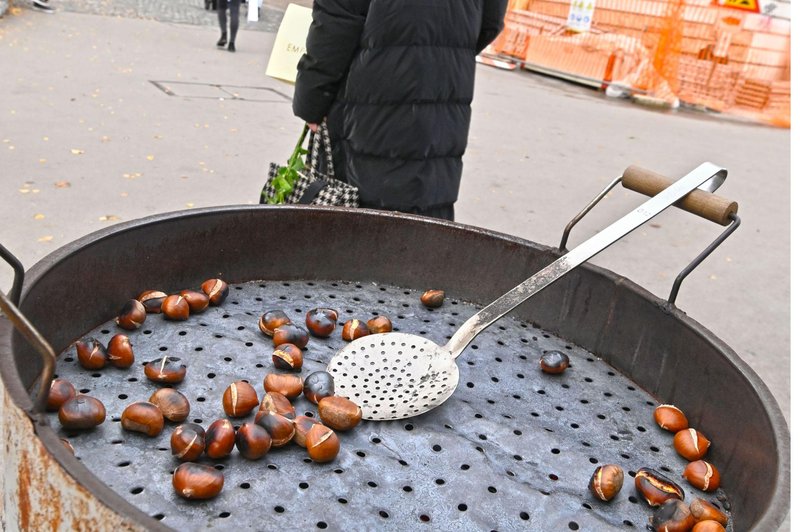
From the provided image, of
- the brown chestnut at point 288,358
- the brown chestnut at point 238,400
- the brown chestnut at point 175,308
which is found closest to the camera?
the brown chestnut at point 238,400

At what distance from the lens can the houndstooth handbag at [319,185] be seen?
2426 millimetres

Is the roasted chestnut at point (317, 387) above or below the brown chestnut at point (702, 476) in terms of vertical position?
above

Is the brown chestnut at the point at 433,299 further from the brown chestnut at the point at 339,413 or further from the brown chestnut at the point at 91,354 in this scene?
the brown chestnut at the point at 91,354

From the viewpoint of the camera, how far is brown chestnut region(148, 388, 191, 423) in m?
1.14

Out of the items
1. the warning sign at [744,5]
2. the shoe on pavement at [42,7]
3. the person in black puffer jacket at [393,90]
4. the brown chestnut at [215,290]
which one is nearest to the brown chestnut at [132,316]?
the brown chestnut at [215,290]

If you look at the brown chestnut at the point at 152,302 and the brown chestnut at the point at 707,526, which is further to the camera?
the brown chestnut at the point at 152,302

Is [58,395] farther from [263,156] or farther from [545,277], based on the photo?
[263,156]

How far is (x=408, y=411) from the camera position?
125 cm

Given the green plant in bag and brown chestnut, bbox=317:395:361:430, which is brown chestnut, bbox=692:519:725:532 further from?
the green plant in bag

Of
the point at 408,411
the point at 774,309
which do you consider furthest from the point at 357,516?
the point at 774,309

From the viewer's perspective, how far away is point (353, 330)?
4.81 ft

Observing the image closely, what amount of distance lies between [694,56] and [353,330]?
1252 centimetres

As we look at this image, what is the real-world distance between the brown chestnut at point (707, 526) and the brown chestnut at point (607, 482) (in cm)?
12

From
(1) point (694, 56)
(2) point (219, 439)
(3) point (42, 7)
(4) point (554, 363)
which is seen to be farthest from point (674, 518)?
(1) point (694, 56)
